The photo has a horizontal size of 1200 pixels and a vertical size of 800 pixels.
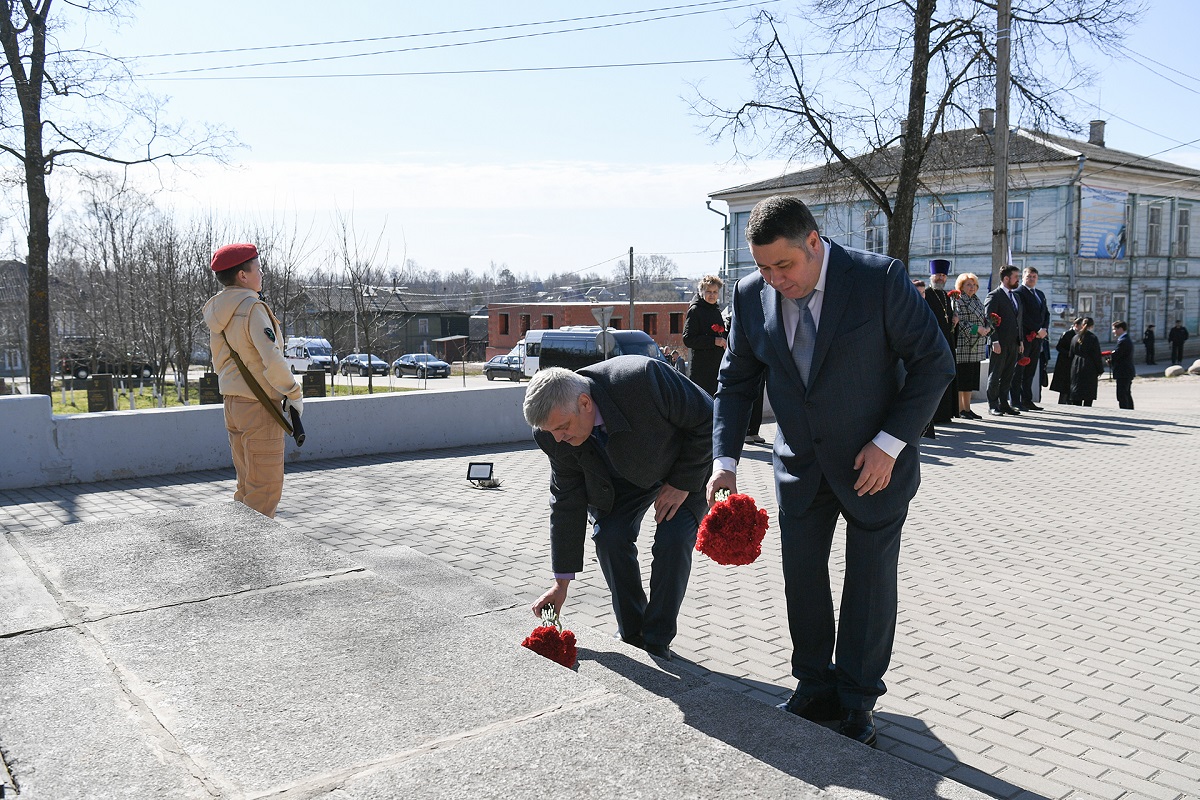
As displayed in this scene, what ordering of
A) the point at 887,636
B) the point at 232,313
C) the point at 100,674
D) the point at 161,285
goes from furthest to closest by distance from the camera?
the point at 161,285 < the point at 232,313 < the point at 887,636 < the point at 100,674

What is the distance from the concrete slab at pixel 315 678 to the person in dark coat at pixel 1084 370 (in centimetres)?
1551

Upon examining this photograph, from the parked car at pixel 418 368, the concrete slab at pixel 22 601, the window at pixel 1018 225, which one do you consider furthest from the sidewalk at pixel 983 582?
the parked car at pixel 418 368

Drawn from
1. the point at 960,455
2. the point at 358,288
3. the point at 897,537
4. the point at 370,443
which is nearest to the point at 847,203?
the point at 960,455

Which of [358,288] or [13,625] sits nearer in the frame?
[13,625]

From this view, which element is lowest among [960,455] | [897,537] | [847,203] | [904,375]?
[960,455]

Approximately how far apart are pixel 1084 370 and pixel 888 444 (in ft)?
49.1

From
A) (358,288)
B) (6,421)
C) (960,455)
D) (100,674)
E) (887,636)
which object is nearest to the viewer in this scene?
(100,674)

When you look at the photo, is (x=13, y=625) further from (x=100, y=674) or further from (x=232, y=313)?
(x=232, y=313)

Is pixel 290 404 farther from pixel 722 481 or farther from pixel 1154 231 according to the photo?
pixel 1154 231

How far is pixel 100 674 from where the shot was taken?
2584 millimetres

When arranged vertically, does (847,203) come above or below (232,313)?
above

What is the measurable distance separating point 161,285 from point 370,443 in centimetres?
1435

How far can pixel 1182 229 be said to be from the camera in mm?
42469

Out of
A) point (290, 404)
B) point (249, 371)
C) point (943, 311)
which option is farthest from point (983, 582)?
point (943, 311)
